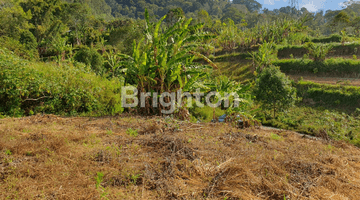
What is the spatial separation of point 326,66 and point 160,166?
36.4 feet

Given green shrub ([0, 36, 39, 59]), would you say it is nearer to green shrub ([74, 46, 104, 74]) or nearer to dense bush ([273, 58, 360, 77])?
green shrub ([74, 46, 104, 74])

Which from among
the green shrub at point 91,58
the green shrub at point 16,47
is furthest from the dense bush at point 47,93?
the green shrub at point 91,58

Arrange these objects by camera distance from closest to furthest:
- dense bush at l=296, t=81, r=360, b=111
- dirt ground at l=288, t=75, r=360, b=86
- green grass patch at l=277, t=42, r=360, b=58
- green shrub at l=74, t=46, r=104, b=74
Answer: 1. dense bush at l=296, t=81, r=360, b=111
2. dirt ground at l=288, t=75, r=360, b=86
3. green shrub at l=74, t=46, r=104, b=74
4. green grass patch at l=277, t=42, r=360, b=58

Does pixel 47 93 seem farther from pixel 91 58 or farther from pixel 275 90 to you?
pixel 91 58

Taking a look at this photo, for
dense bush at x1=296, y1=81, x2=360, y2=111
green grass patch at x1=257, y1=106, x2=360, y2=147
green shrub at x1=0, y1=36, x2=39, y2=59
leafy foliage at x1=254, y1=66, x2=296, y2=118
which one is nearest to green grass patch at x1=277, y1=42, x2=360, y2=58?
dense bush at x1=296, y1=81, x2=360, y2=111

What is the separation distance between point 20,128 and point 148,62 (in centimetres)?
220

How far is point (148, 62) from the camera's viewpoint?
410cm

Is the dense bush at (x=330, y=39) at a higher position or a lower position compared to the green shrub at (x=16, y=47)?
higher

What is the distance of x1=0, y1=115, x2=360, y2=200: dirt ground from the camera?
5.96 feet

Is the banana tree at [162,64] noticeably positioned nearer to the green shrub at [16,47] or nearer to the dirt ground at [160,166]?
the dirt ground at [160,166]

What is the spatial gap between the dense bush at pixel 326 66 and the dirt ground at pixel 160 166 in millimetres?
8660

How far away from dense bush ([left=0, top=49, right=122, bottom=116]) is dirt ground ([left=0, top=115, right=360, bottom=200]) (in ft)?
4.89

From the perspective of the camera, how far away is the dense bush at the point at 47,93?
14.2ft

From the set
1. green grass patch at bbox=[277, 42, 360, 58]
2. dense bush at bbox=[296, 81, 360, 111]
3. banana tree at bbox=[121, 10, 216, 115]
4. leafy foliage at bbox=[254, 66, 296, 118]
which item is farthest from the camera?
green grass patch at bbox=[277, 42, 360, 58]
